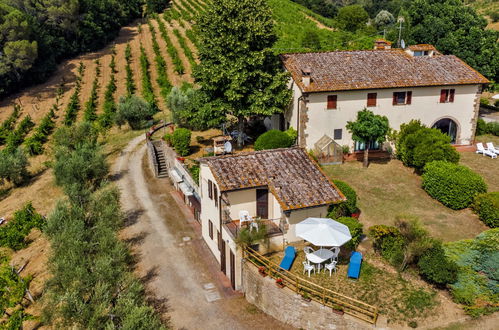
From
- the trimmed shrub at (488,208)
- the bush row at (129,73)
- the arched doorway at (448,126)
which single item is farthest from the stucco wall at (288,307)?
the bush row at (129,73)

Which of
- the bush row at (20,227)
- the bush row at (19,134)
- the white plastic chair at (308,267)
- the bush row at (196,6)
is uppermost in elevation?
the bush row at (196,6)

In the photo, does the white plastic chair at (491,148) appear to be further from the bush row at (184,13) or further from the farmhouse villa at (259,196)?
the bush row at (184,13)

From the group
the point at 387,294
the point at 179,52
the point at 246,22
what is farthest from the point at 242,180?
the point at 179,52

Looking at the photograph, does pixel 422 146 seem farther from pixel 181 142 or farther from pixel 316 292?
pixel 181 142

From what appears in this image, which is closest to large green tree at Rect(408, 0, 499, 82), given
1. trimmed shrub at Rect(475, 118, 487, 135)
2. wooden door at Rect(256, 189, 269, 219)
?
trimmed shrub at Rect(475, 118, 487, 135)

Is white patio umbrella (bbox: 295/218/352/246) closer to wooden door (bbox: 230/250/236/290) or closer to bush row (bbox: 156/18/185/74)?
wooden door (bbox: 230/250/236/290)

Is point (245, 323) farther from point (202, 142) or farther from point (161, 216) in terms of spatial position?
point (202, 142)
